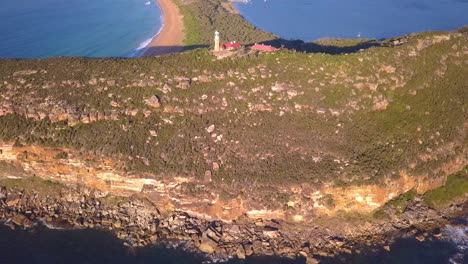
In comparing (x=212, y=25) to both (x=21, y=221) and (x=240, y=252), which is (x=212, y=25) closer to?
(x=21, y=221)

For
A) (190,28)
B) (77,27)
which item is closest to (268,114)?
(190,28)

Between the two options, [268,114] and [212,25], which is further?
[212,25]

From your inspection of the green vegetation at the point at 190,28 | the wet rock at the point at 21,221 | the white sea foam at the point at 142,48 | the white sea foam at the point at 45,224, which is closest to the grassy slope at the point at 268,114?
the wet rock at the point at 21,221

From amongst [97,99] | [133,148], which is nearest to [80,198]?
[133,148]

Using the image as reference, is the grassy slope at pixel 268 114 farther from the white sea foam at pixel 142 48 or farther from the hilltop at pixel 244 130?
the white sea foam at pixel 142 48

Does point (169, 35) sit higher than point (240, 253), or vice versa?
point (169, 35)

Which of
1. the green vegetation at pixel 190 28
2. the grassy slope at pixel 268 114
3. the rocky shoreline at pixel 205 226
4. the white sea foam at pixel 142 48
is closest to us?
the rocky shoreline at pixel 205 226

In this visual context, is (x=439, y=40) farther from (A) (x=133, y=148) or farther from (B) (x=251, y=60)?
(A) (x=133, y=148)
